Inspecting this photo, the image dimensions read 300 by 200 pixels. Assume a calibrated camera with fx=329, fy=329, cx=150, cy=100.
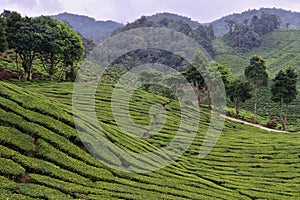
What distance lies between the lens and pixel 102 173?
952 inches

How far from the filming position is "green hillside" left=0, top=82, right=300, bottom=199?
19938 mm

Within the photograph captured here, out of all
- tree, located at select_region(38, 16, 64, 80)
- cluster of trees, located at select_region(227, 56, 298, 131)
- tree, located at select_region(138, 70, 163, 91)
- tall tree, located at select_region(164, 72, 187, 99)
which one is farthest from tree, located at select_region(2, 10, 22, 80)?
tree, located at select_region(138, 70, 163, 91)

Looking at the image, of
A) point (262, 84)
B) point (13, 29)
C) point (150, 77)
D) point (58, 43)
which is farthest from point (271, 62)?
point (13, 29)

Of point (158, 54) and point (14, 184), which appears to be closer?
point (14, 184)

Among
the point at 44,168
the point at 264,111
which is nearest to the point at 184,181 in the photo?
the point at 44,168

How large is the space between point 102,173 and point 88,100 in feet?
105

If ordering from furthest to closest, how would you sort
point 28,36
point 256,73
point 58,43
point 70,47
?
point 256,73
point 70,47
point 58,43
point 28,36

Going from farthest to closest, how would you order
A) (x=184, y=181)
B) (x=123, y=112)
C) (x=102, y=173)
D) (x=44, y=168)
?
(x=123, y=112), (x=184, y=181), (x=102, y=173), (x=44, y=168)

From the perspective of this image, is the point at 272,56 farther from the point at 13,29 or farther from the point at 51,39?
the point at 13,29

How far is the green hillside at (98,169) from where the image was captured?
19.9m

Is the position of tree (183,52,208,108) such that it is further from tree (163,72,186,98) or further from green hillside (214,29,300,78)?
green hillside (214,29,300,78)

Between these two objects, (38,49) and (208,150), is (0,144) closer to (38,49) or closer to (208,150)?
(208,150)

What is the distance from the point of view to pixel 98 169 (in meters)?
24.5

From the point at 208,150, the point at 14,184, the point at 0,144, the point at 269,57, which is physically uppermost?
the point at 269,57
